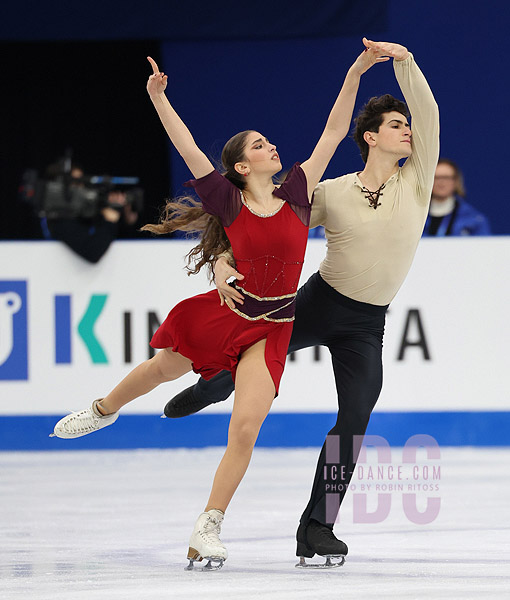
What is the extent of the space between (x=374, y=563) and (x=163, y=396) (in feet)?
8.72

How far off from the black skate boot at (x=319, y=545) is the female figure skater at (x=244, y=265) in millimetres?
249

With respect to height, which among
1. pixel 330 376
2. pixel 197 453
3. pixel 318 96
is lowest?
pixel 197 453

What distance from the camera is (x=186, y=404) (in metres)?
3.85

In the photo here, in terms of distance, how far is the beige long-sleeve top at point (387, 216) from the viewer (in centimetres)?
341

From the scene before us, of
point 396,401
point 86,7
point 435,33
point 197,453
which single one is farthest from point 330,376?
point 435,33

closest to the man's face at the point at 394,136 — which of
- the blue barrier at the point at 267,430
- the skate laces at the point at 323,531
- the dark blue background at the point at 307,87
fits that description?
the skate laces at the point at 323,531

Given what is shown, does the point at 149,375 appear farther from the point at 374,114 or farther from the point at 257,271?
the point at 374,114

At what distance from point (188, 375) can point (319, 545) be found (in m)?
2.59

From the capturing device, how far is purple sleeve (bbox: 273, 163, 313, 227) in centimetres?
333

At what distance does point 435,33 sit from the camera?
9.12 m

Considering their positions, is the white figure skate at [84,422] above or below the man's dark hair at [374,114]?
below

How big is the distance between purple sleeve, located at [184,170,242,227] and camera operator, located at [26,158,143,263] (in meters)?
2.60

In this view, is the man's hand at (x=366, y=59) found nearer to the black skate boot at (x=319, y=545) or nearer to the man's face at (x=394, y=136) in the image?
the man's face at (x=394, y=136)

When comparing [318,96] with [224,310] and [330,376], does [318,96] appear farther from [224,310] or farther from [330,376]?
[224,310]
